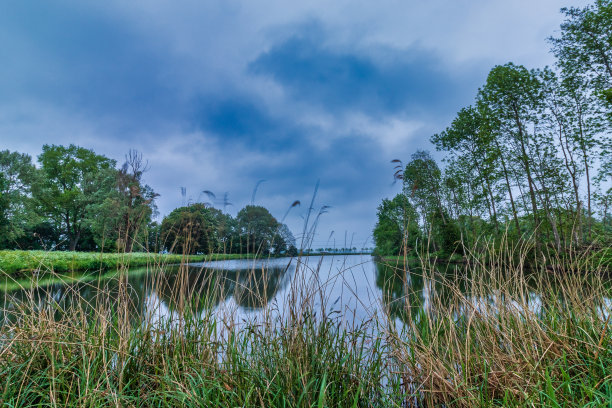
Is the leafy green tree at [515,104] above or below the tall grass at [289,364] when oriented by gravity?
above

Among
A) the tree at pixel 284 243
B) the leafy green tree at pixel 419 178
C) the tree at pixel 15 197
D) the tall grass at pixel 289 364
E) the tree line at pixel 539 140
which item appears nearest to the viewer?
Answer: the tall grass at pixel 289 364

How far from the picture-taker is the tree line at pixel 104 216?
2338 mm

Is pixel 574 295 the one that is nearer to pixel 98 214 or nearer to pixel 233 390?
pixel 233 390

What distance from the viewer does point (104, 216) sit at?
20516 mm

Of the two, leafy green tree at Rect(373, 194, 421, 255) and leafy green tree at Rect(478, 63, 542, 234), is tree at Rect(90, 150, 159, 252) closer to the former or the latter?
leafy green tree at Rect(373, 194, 421, 255)

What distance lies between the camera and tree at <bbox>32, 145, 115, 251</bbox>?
2680 centimetres

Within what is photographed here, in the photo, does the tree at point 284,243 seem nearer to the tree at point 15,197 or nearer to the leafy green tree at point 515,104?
the leafy green tree at point 515,104

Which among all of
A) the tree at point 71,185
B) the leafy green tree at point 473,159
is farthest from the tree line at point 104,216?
the leafy green tree at point 473,159

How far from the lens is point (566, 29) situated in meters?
10.9

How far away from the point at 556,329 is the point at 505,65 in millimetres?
15295

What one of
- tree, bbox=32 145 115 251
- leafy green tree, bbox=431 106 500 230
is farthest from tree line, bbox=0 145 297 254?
leafy green tree, bbox=431 106 500 230

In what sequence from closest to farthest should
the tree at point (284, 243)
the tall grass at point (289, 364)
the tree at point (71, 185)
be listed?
the tall grass at point (289, 364)
the tree at point (284, 243)
the tree at point (71, 185)

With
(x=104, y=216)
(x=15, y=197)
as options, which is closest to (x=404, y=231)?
(x=104, y=216)

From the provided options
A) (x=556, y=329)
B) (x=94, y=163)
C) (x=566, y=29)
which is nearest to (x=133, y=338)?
(x=556, y=329)
